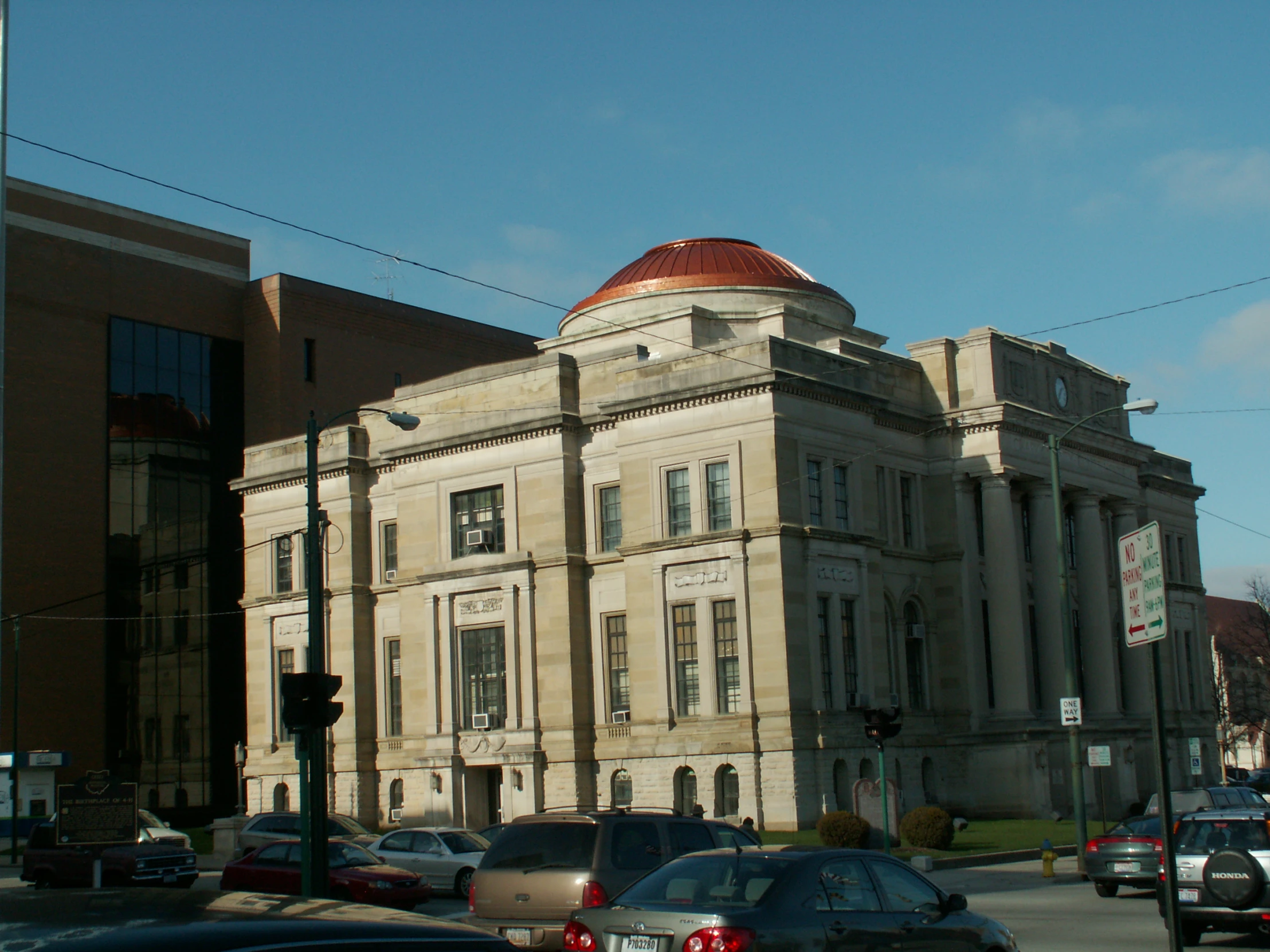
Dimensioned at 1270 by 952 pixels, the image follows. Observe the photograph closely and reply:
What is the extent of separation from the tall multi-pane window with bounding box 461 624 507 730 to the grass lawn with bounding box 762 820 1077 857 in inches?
408

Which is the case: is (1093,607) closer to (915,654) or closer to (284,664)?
(915,654)

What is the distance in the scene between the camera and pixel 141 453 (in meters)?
62.4

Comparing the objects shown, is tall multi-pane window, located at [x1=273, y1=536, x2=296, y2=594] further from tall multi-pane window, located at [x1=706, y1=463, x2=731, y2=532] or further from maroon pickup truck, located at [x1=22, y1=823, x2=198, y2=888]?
maroon pickup truck, located at [x1=22, y1=823, x2=198, y2=888]

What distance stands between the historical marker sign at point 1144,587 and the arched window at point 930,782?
35.2 meters

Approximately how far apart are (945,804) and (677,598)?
1110 centimetres

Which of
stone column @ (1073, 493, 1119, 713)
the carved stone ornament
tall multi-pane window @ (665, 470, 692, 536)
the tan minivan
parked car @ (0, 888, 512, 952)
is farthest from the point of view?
stone column @ (1073, 493, 1119, 713)

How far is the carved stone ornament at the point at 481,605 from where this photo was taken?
4622cm

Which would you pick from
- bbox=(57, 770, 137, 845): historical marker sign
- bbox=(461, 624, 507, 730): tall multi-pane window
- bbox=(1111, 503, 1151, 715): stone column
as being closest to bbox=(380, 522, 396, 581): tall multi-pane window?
bbox=(461, 624, 507, 730): tall multi-pane window

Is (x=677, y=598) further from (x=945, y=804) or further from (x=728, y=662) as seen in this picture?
(x=945, y=804)

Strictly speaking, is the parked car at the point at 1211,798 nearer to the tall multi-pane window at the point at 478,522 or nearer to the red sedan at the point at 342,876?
the red sedan at the point at 342,876

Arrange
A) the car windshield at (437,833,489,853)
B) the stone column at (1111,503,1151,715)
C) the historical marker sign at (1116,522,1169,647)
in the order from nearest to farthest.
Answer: the historical marker sign at (1116,522,1169,647) → the car windshield at (437,833,489,853) → the stone column at (1111,503,1151,715)

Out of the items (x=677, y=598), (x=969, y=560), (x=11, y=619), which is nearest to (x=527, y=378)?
(x=677, y=598)

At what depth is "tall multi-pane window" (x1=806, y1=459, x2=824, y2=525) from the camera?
1661 inches

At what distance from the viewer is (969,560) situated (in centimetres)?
4728
